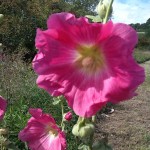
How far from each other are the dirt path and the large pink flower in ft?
12.2

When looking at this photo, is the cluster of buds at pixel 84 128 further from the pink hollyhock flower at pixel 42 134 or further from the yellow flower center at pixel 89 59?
the pink hollyhock flower at pixel 42 134

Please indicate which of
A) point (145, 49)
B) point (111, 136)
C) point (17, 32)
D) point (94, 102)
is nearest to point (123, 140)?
point (111, 136)

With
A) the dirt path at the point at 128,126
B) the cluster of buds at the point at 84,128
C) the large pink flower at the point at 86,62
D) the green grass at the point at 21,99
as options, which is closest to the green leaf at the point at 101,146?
the cluster of buds at the point at 84,128

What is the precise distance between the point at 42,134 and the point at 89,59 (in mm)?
370

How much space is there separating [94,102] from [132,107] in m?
6.19

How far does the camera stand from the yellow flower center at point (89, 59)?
783 millimetres

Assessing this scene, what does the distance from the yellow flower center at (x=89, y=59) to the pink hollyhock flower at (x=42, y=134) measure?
29 centimetres

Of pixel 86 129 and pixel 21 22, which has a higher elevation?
pixel 86 129

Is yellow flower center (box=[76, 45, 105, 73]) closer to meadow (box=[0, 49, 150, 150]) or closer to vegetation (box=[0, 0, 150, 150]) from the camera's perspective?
vegetation (box=[0, 0, 150, 150])

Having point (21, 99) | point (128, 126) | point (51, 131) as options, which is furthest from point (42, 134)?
point (128, 126)

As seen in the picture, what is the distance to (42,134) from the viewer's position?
1115 mm

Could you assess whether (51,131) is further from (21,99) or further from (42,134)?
(21,99)

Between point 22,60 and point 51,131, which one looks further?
point 22,60

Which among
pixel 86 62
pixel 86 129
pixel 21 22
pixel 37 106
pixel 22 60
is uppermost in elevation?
pixel 86 62
